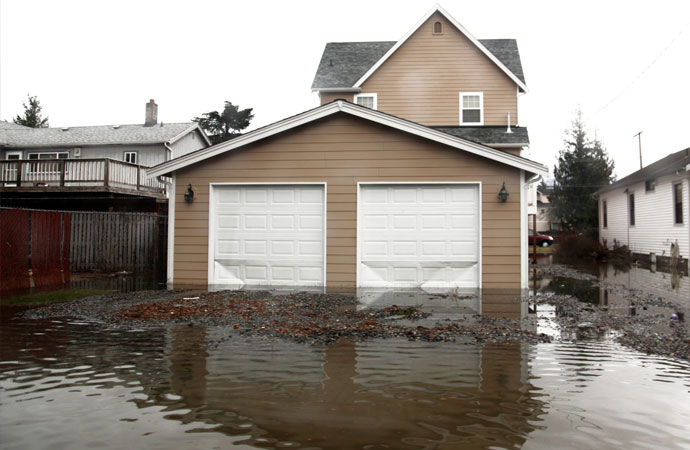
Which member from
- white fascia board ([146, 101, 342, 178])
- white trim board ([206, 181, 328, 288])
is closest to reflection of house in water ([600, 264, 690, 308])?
white trim board ([206, 181, 328, 288])

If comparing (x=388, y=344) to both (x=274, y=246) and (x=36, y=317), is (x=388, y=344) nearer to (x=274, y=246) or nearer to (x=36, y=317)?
(x=36, y=317)

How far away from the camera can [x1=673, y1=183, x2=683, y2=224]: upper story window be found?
20312 millimetres

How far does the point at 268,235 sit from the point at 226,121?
38185 millimetres

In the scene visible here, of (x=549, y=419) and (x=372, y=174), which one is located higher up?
(x=372, y=174)

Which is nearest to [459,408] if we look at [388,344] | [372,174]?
[388,344]

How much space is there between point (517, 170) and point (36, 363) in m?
9.76

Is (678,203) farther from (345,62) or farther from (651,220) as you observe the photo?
(345,62)

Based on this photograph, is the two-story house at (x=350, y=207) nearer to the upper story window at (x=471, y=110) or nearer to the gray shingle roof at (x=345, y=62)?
the upper story window at (x=471, y=110)

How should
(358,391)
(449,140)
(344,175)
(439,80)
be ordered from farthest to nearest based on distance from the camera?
(439,80) → (344,175) → (449,140) → (358,391)

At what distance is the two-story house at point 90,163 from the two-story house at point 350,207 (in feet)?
17.1

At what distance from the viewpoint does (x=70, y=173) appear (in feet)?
70.5

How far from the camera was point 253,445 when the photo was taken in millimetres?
3455

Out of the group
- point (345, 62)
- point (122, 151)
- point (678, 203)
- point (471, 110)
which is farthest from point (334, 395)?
point (122, 151)

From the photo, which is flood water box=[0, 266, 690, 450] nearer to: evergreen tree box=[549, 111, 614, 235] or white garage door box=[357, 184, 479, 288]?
white garage door box=[357, 184, 479, 288]
